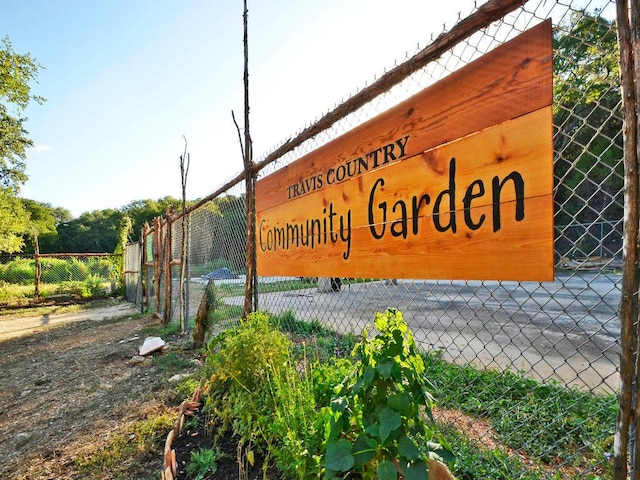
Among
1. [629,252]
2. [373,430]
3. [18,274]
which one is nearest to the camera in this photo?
[629,252]

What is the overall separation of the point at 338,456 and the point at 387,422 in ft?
0.68

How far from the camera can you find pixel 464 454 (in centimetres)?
185

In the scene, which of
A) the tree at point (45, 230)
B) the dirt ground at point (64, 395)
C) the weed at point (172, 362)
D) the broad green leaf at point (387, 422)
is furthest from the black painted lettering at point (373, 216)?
the tree at point (45, 230)

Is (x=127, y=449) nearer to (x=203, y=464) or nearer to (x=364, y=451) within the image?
(x=203, y=464)

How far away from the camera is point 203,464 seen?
1.79m

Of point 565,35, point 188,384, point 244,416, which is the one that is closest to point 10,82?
point 188,384

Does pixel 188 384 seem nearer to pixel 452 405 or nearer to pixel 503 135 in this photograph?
pixel 452 405

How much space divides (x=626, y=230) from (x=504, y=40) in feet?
2.52

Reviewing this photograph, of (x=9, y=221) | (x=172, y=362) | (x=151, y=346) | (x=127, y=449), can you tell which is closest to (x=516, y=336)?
(x=127, y=449)

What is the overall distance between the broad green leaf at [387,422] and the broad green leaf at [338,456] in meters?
0.14

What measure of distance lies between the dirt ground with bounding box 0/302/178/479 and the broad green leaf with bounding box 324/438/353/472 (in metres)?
1.63

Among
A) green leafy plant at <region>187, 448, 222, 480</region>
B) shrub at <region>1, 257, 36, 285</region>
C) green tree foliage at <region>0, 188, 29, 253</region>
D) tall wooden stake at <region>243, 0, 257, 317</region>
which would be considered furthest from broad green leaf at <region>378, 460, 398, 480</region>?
shrub at <region>1, 257, 36, 285</region>

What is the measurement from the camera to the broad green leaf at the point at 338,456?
102cm

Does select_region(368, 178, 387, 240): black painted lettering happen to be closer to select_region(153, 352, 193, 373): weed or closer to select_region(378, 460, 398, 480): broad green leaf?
select_region(378, 460, 398, 480): broad green leaf
